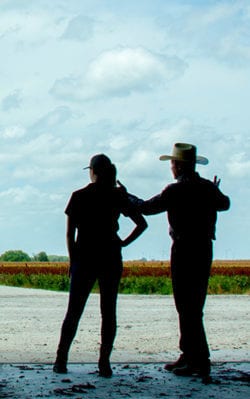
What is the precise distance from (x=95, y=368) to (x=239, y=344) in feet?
10.8

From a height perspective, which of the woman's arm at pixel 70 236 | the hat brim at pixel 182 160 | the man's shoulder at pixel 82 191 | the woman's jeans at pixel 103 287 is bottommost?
the woman's jeans at pixel 103 287

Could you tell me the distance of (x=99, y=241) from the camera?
25.9ft

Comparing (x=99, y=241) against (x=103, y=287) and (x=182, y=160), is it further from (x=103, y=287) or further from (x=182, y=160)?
(x=182, y=160)

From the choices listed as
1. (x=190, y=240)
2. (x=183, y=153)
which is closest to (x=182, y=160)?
(x=183, y=153)

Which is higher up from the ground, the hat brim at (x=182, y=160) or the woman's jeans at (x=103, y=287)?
the hat brim at (x=182, y=160)

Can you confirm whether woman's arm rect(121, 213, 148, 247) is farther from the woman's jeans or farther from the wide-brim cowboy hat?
the wide-brim cowboy hat

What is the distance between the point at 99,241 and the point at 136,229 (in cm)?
34

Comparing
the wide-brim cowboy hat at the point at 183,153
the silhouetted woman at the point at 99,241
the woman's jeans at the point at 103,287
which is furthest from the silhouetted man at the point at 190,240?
the woman's jeans at the point at 103,287

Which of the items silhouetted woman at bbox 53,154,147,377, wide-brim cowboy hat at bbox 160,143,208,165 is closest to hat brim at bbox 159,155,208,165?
wide-brim cowboy hat at bbox 160,143,208,165

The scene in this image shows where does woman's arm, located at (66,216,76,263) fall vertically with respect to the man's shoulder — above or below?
below

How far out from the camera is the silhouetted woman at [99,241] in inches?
311

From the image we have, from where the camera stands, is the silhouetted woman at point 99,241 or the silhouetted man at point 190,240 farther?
the silhouetted man at point 190,240

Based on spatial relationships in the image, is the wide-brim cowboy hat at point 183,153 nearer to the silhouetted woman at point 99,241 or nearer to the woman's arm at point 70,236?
the silhouetted woman at point 99,241

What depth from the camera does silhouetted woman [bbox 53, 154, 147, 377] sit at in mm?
7887
